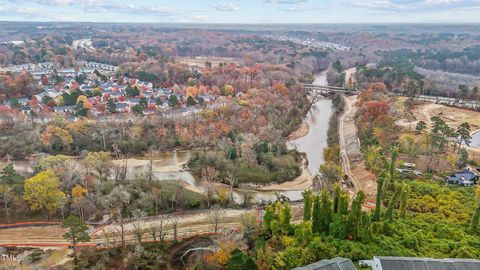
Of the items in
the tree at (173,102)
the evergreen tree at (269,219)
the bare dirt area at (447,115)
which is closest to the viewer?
the evergreen tree at (269,219)

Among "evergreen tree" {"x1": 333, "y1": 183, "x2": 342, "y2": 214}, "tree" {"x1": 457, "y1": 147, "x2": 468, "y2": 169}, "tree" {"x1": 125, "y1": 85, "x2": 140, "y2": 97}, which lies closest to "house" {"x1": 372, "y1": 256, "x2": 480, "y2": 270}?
"evergreen tree" {"x1": 333, "y1": 183, "x2": 342, "y2": 214}

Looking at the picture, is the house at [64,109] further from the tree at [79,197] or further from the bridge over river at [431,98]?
the bridge over river at [431,98]

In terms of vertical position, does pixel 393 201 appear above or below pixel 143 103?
below

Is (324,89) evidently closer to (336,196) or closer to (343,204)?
(336,196)

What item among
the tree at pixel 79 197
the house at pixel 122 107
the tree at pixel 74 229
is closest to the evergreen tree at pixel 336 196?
the tree at pixel 74 229

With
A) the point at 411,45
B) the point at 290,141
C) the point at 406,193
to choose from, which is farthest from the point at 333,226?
the point at 411,45

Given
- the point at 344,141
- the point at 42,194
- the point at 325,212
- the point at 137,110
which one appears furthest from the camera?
the point at 137,110

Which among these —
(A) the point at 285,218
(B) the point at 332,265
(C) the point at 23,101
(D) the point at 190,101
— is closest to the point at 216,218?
(A) the point at 285,218

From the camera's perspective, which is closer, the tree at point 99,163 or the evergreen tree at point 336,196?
the evergreen tree at point 336,196
